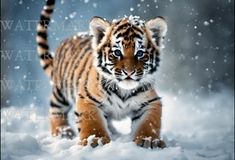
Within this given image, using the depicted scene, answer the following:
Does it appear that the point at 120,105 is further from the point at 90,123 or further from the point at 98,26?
the point at 98,26

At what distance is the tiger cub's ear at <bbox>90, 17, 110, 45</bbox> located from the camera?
3.77 feet

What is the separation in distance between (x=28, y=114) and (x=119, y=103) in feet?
0.85

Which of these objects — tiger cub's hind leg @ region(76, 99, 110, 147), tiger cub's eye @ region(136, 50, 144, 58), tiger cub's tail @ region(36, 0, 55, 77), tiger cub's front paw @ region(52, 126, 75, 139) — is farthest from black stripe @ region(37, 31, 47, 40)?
tiger cub's eye @ region(136, 50, 144, 58)

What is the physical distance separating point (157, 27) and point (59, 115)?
513 mm

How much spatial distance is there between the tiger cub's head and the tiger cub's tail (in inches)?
6.2

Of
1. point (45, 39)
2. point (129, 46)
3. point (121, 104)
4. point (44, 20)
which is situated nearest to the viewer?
point (129, 46)

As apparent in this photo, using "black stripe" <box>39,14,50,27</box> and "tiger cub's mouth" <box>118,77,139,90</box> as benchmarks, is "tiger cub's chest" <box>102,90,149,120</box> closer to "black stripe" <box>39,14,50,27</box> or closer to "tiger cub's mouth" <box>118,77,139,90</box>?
"tiger cub's mouth" <box>118,77,139,90</box>

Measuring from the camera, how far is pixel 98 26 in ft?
3.79

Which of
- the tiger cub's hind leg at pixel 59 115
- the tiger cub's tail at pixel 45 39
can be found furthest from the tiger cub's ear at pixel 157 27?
the tiger cub's hind leg at pixel 59 115

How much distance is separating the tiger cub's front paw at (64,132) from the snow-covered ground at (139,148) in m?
0.03

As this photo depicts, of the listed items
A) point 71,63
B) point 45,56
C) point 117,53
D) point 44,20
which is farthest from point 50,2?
point 45,56

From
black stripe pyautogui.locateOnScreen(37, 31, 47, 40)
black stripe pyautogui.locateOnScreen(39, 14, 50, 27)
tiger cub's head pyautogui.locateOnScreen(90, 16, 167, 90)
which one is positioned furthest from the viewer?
black stripe pyautogui.locateOnScreen(37, 31, 47, 40)

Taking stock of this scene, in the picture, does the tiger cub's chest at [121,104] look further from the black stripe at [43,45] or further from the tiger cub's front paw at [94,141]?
the black stripe at [43,45]

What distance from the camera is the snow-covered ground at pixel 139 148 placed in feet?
3.76
